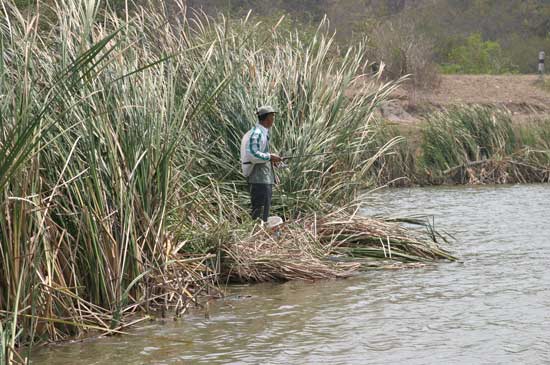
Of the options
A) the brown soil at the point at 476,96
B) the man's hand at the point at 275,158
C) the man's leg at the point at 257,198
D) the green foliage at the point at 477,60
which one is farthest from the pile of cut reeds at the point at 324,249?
the green foliage at the point at 477,60

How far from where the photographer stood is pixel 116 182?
807 centimetres

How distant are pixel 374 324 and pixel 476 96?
23682 millimetres

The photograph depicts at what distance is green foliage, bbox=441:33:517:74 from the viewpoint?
128 ft

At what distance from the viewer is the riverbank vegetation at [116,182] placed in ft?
22.9

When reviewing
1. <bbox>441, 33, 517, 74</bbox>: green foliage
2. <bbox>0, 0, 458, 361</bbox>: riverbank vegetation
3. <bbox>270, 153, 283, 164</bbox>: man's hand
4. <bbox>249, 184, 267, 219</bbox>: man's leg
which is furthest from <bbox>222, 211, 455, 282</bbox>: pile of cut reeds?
<bbox>441, 33, 517, 74</bbox>: green foliage

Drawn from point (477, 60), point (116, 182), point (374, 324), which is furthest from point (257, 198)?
A: point (477, 60)

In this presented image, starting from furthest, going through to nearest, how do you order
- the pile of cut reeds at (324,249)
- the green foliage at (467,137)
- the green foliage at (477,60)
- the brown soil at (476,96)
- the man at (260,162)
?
the green foliage at (477,60), the brown soil at (476,96), the green foliage at (467,137), the man at (260,162), the pile of cut reeds at (324,249)

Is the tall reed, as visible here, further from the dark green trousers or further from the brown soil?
the brown soil

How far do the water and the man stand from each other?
122cm

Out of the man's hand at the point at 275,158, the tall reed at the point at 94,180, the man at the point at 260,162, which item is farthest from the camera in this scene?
the man's hand at the point at 275,158

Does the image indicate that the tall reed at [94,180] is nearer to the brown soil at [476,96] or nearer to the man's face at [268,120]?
the man's face at [268,120]

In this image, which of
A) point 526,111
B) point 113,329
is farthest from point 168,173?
point 526,111

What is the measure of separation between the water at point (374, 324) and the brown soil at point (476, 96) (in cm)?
1719

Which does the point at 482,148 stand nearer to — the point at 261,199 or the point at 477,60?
the point at 261,199
